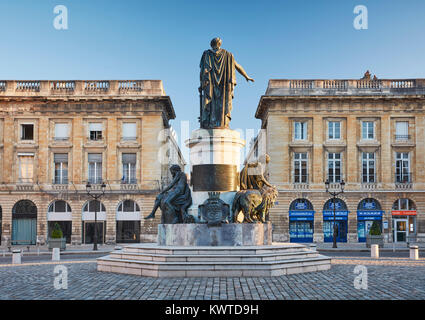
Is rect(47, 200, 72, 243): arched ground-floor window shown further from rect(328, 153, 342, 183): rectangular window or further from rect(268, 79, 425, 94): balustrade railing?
rect(328, 153, 342, 183): rectangular window

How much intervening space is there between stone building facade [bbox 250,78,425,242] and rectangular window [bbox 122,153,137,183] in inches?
469

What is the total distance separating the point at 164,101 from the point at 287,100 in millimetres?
10870

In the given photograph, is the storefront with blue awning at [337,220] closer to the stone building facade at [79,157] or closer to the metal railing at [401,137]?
the metal railing at [401,137]

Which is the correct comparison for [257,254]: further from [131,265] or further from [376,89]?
[376,89]

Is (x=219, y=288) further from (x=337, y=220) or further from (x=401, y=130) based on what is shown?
(x=401, y=130)

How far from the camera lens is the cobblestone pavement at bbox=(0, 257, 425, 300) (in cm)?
1017

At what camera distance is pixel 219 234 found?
14.3 metres

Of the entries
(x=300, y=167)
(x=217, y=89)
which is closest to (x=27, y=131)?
(x=300, y=167)

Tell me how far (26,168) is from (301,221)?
24315 mm

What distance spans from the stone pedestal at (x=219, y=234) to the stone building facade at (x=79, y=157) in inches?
1135

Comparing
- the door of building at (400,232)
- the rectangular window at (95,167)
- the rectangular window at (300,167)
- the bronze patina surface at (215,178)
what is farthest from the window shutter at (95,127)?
the bronze patina surface at (215,178)

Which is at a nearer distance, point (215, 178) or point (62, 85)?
point (215, 178)

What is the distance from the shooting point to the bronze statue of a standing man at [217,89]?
16219 mm

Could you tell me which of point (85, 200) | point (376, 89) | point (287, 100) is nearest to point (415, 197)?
point (376, 89)
